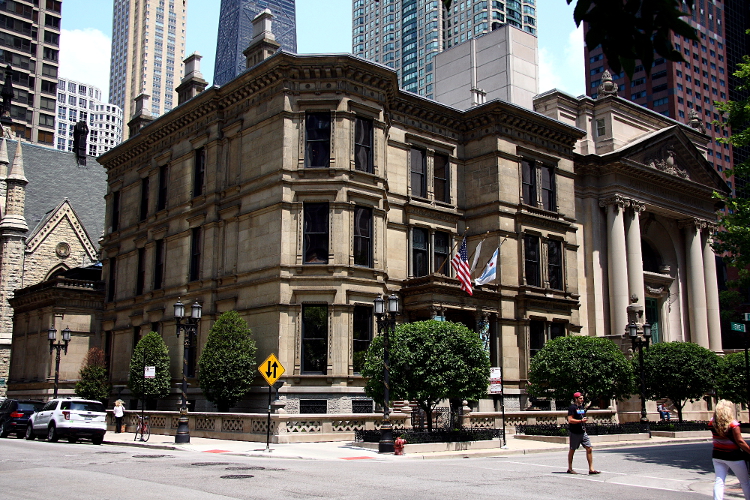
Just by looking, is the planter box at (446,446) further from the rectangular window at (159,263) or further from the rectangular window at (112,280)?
the rectangular window at (112,280)

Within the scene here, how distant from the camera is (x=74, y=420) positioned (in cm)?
2797

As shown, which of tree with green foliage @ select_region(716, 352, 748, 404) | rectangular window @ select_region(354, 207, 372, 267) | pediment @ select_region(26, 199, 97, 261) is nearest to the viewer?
rectangular window @ select_region(354, 207, 372, 267)

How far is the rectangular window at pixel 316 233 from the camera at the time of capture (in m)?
32.5

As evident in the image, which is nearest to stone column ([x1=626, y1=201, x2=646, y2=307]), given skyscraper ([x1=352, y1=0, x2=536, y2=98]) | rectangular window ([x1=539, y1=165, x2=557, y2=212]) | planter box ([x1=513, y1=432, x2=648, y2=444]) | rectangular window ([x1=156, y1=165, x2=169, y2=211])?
rectangular window ([x1=539, y1=165, x2=557, y2=212])

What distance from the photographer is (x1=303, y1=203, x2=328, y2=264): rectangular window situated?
32.5m

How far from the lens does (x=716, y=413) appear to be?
1117cm

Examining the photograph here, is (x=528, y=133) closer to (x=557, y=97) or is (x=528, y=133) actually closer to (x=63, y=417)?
(x=557, y=97)

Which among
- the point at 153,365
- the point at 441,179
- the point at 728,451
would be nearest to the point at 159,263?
the point at 153,365

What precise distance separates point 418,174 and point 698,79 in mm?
102829

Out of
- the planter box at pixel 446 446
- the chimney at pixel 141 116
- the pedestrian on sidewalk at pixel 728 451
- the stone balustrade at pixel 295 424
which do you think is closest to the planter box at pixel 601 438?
the stone balustrade at pixel 295 424

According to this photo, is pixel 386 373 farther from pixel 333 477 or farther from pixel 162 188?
pixel 162 188

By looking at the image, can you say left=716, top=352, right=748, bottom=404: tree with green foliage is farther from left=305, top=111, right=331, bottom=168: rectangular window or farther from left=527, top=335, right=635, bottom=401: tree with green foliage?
left=305, top=111, right=331, bottom=168: rectangular window

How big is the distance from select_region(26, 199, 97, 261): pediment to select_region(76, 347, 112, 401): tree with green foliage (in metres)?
19.3

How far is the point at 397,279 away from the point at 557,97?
18801 mm
